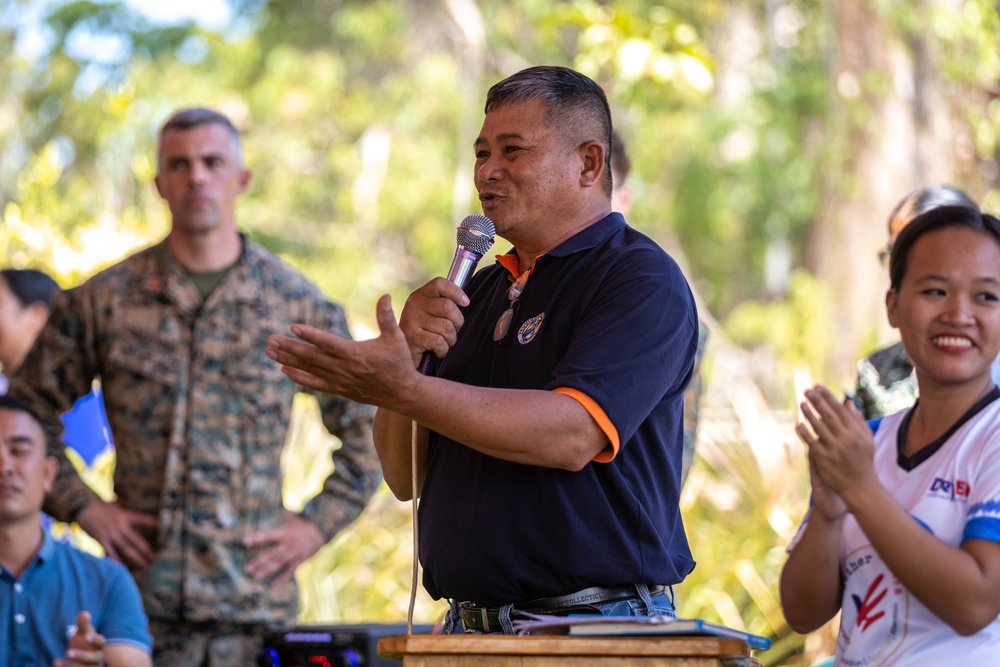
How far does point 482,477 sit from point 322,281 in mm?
12266

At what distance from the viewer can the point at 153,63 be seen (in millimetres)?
15992

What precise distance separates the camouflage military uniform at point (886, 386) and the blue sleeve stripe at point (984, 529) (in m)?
1.54

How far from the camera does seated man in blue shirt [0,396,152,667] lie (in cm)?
396

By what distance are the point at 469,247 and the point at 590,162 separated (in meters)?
0.34

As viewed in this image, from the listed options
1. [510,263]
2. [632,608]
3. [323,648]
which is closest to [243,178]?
[323,648]

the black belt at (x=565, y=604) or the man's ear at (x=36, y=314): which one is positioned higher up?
the man's ear at (x=36, y=314)

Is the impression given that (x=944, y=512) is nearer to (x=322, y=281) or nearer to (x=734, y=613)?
(x=734, y=613)

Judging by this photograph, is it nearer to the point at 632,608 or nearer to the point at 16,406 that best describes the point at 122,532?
the point at 16,406

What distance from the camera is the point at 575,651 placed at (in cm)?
205

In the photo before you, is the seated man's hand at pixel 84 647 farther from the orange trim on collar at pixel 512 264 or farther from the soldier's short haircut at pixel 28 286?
the soldier's short haircut at pixel 28 286

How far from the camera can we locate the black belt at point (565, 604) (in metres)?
2.39

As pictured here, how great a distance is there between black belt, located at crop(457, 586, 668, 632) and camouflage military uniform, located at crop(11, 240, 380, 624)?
1.88 metres

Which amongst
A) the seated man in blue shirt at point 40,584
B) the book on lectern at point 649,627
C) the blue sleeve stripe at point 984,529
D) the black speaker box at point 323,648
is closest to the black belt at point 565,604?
the book on lectern at point 649,627

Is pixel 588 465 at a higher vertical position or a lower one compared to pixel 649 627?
A: higher
